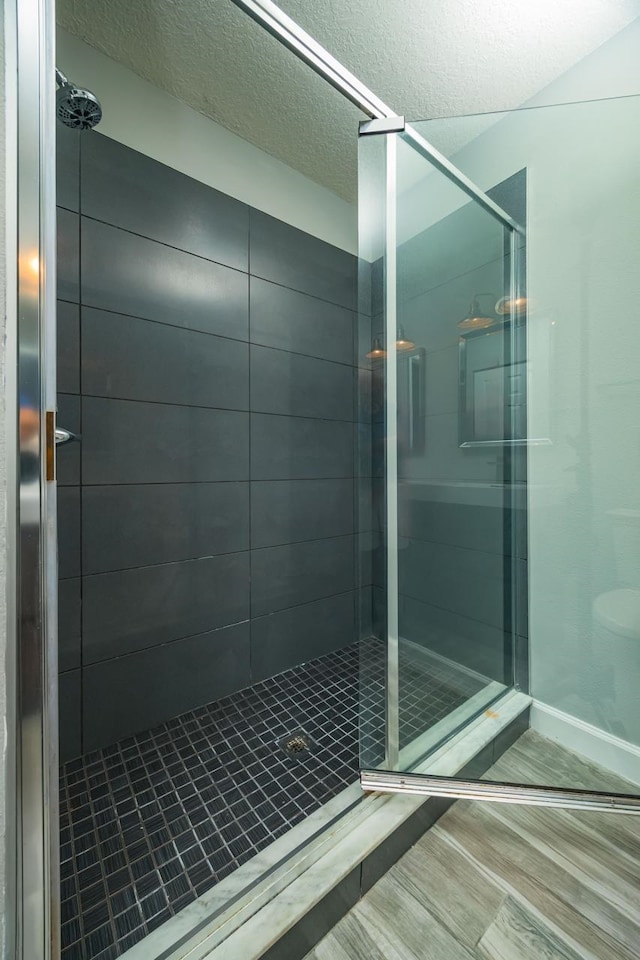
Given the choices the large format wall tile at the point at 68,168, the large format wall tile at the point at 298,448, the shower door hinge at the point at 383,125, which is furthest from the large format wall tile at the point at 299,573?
the shower door hinge at the point at 383,125

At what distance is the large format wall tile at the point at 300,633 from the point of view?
1.81m

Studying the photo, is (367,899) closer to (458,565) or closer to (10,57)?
(458,565)

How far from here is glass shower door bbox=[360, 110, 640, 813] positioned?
113 centimetres

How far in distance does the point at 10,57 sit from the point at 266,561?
1.61m

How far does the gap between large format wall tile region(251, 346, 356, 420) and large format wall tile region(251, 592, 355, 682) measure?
95 cm

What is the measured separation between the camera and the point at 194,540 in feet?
5.26

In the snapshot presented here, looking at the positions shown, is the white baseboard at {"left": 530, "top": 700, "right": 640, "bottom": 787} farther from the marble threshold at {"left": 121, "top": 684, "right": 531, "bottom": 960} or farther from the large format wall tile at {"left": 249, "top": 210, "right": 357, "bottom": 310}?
the large format wall tile at {"left": 249, "top": 210, "right": 357, "bottom": 310}

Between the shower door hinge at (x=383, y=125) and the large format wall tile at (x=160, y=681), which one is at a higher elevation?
the shower door hinge at (x=383, y=125)

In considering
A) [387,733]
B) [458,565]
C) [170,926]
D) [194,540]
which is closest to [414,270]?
Result: [458,565]

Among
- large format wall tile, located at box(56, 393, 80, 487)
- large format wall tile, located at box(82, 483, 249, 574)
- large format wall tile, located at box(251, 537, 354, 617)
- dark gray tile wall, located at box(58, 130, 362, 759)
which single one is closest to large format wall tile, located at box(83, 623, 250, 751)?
dark gray tile wall, located at box(58, 130, 362, 759)

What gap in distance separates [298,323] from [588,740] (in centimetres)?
196

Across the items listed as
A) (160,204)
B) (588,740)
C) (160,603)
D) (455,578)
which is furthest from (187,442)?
(588,740)

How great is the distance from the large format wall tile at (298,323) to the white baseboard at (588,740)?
175 centimetres

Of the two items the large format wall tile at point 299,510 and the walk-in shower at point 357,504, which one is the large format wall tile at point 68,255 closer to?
the walk-in shower at point 357,504
